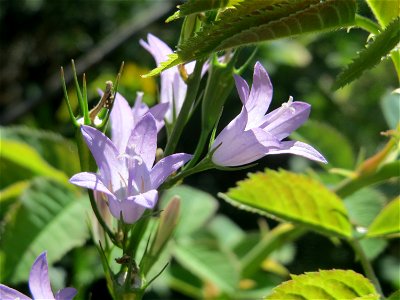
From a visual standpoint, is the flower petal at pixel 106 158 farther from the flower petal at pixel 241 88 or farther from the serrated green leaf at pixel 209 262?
the serrated green leaf at pixel 209 262

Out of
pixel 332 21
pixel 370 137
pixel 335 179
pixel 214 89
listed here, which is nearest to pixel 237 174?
pixel 370 137

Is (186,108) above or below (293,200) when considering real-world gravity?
above

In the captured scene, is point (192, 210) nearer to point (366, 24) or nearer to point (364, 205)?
point (364, 205)

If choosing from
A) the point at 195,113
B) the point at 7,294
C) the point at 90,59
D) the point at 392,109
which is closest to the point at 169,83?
the point at 7,294

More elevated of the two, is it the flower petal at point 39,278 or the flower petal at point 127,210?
the flower petal at point 127,210

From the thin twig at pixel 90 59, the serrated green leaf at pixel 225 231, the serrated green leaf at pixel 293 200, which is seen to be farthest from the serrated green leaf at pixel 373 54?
the thin twig at pixel 90 59

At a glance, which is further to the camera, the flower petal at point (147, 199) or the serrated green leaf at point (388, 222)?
the serrated green leaf at point (388, 222)
